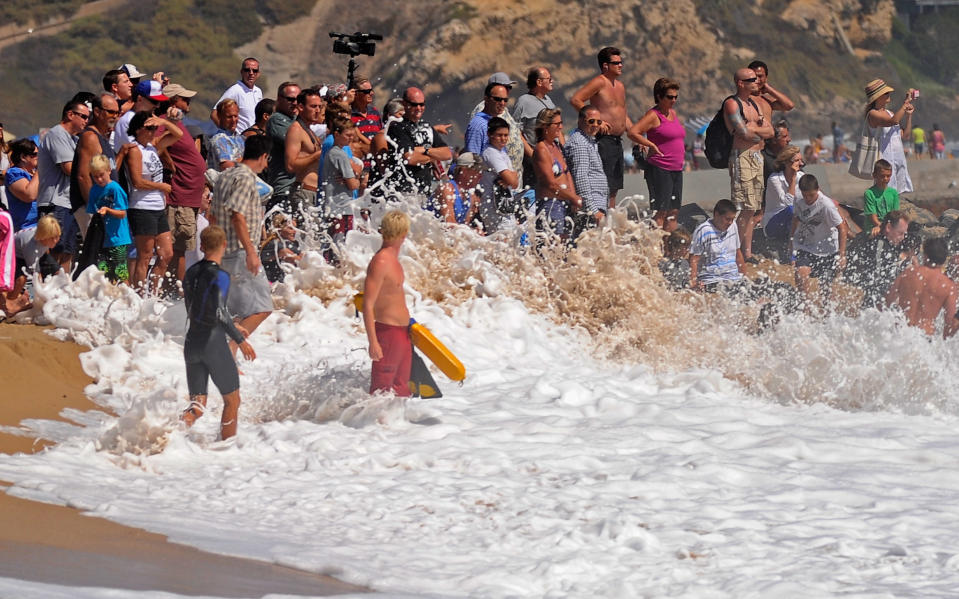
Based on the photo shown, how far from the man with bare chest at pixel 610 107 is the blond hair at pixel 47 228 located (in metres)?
4.62

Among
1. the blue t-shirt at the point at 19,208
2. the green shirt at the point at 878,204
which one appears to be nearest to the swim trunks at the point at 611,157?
the green shirt at the point at 878,204

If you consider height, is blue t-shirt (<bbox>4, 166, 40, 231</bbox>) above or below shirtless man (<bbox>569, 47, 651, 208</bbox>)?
below

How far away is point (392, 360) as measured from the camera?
8266 mm

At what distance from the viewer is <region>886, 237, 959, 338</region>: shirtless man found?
10570 mm

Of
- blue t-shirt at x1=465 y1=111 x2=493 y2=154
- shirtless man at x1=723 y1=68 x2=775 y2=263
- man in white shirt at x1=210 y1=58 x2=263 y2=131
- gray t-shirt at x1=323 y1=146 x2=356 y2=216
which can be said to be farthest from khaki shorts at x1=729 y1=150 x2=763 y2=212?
man in white shirt at x1=210 y1=58 x2=263 y2=131

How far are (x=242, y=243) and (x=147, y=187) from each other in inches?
72.5

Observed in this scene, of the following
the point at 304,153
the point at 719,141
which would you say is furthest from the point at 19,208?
the point at 719,141

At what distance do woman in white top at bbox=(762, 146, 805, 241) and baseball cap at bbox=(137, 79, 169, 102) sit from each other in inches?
228

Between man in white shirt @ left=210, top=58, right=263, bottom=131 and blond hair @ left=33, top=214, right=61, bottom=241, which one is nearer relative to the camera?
blond hair @ left=33, top=214, right=61, bottom=241

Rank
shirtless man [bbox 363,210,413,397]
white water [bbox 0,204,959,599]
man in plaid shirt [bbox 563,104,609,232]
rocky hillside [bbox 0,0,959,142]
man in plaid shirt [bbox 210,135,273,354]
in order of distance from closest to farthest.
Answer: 1. white water [bbox 0,204,959,599]
2. shirtless man [bbox 363,210,413,397]
3. man in plaid shirt [bbox 210,135,273,354]
4. man in plaid shirt [bbox 563,104,609,232]
5. rocky hillside [bbox 0,0,959,142]

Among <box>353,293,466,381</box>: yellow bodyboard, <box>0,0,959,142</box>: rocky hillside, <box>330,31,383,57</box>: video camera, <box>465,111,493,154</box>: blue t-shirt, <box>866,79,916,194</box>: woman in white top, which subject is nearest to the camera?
<box>353,293,466,381</box>: yellow bodyboard

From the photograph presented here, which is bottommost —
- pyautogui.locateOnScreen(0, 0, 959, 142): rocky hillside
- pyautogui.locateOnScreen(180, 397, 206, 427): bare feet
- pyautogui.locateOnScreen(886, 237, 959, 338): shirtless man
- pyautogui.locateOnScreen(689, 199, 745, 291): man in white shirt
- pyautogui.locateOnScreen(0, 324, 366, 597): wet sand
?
pyautogui.locateOnScreen(0, 324, 366, 597): wet sand

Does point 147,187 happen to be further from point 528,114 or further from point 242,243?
point 528,114

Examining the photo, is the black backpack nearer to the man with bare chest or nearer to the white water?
the man with bare chest
